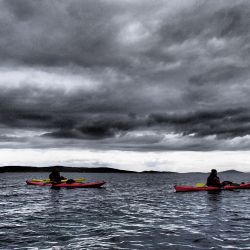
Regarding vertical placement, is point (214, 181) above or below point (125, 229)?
above

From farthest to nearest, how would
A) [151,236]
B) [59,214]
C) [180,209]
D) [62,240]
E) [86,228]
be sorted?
[180,209]
[59,214]
[86,228]
[151,236]
[62,240]

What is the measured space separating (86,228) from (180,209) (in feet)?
34.9

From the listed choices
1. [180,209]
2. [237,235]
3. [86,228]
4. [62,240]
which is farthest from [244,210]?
[62,240]

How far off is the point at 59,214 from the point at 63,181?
29.7m

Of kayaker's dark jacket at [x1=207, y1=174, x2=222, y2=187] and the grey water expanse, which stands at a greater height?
kayaker's dark jacket at [x1=207, y1=174, x2=222, y2=187]

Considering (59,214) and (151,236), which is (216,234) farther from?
(59,214)

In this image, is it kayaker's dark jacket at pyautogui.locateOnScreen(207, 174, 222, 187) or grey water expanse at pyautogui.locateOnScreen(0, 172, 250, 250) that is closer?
grey water expanse at pyautogui.locateOnScreen(0, 172, 250, 250)

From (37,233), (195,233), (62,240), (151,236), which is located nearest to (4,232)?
(37,233)

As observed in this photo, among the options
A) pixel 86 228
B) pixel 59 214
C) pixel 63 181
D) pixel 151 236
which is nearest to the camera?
pixel 151 236

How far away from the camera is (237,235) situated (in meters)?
15.8

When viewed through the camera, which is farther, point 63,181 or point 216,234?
point 63,181

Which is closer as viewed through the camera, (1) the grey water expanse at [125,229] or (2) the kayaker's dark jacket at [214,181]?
(1) the grey water expanse at [125,229]

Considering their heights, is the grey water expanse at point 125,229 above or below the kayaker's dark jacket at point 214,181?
below

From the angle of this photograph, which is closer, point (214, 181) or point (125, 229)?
point (125, 229)
